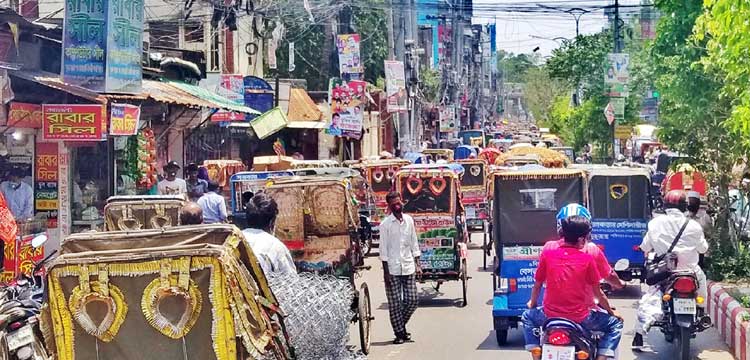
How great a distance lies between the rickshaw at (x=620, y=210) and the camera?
1623 cm

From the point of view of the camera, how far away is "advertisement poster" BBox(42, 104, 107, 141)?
15578 millimetres

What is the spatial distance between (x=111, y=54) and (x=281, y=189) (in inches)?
164

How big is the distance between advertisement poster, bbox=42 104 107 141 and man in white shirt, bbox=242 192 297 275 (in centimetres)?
778

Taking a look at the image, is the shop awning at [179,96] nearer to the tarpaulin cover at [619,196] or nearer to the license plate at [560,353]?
the tarpaulin cover at [619,196]

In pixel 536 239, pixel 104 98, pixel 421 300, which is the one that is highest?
pixel 104 98

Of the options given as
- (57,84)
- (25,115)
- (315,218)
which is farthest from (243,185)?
(25,115)

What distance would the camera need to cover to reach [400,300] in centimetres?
1232

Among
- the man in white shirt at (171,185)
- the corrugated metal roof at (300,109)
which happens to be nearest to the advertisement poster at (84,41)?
the man in white shirt at (171,185)

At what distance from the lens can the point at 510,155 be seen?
28.9m

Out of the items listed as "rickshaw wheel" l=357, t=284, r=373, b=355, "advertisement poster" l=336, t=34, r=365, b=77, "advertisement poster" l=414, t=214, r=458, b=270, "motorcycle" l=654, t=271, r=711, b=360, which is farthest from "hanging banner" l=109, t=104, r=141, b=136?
"advertisement poster" l=336, t=34, r=365, b=77

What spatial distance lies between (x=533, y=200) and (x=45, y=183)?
314 inches

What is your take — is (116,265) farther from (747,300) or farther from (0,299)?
(747,300)

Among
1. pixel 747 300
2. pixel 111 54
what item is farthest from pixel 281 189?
pixel 747 300

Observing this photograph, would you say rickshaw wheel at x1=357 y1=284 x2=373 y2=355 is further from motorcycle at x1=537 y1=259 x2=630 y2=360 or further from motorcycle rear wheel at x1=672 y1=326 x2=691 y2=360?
motorcycle at x1=537 y1=259 x2=630 y2=360
